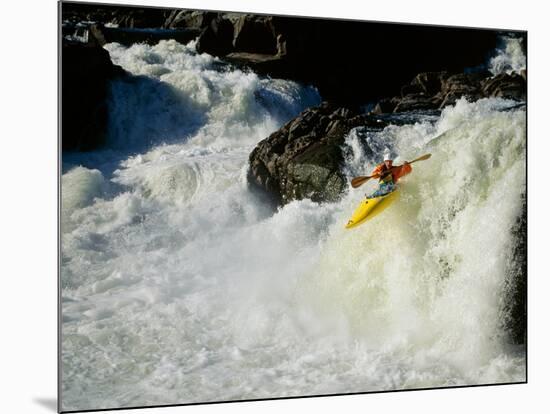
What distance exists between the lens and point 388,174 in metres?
5.34

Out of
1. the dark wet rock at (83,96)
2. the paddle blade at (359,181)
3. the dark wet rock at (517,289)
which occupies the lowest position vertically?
the dark wet rock at (517,289)

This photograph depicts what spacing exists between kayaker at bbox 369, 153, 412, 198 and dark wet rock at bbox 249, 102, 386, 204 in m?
0.27

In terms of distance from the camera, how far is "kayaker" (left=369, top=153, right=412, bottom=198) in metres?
5.33

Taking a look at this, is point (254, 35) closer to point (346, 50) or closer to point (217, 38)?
point (217, 38)

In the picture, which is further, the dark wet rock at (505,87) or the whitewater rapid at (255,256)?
the dark wet rock at (505,87)

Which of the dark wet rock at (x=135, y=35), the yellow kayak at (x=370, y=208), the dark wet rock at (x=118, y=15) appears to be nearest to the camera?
the dark wet rock at (x=118, y=15)

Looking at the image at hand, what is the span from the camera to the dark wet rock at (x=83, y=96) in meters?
4.64

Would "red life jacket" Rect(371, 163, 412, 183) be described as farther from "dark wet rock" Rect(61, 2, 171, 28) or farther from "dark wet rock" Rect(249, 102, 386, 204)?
"dark wet rock" Rect(61, 2, 171, 28)

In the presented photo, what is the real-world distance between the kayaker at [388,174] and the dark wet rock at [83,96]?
5.88ft

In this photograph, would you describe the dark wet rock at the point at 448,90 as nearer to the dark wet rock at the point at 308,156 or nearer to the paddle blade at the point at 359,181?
the dark wet rock at the point at 308,156

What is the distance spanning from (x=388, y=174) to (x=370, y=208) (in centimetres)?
25

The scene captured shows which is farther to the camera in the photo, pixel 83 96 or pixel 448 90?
pixel 448 90

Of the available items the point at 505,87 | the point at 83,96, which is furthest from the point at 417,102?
the point at 83,96

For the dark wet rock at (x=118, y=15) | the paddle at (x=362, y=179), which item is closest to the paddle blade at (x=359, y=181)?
A: the paddle at (x=362, y=179)
